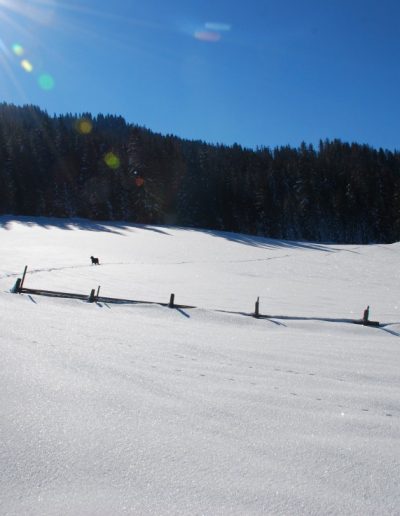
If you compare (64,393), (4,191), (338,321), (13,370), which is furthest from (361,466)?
(4,191)

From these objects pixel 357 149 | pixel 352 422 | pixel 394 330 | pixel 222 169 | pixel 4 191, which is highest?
pixel 357 149

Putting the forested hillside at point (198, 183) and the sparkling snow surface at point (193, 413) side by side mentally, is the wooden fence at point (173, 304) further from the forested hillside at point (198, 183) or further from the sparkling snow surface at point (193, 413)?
the forested hillside at point (198, 183)

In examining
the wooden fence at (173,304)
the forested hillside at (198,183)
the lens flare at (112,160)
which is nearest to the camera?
the wooden fence at (173,304)

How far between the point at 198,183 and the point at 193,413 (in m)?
60.7

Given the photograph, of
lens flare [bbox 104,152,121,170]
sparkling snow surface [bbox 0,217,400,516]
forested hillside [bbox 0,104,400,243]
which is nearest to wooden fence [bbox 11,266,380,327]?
sparkling snow surface [bbox 0,217,400,516]

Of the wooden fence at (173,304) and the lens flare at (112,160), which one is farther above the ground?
the lens flare at (112,160)

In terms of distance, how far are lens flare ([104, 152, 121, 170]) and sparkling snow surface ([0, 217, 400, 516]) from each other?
157ft

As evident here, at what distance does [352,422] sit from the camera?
3.62m

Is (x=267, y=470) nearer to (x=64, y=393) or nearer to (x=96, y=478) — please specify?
(x=96, y=478)

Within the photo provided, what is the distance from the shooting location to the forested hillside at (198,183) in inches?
2087

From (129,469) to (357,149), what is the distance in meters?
96.3

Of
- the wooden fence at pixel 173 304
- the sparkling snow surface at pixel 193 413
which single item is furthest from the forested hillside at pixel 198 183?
the sparkling snow surface at pixel 193 413

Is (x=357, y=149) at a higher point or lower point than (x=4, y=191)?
higher

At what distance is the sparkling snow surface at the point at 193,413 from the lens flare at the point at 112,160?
47796mm
